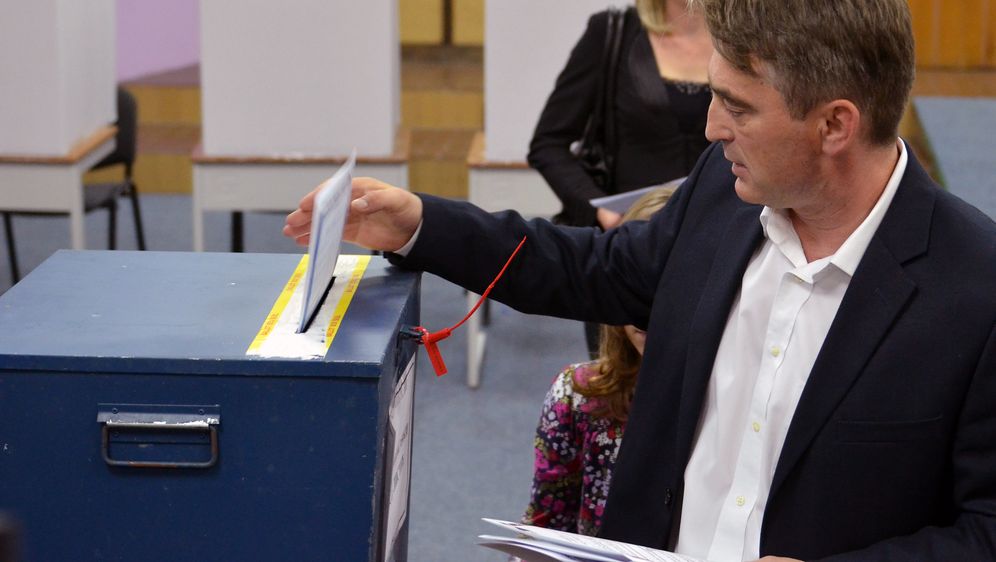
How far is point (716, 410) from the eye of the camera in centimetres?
138

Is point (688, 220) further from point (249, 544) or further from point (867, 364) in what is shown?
point (249, 544)

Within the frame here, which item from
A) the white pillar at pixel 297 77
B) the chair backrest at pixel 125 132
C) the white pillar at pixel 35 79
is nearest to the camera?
the white pillar at pixel 297 77

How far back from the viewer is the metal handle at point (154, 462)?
1.14m

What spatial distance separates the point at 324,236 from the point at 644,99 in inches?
68.5

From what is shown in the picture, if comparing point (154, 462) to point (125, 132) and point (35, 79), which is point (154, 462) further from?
point (125, 132)

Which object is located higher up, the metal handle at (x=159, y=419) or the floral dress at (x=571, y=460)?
the metal handle at (x=159, y=419)

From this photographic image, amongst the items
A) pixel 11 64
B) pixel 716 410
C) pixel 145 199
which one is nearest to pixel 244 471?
pixel 716 410

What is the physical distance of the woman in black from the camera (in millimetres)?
2777

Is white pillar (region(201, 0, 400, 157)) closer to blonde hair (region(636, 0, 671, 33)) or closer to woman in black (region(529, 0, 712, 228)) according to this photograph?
woman in black (region(529, 0, 712, 228))

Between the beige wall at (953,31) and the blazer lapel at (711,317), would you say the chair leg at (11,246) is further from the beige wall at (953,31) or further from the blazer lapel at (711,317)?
the blazer lapel at (711,317)

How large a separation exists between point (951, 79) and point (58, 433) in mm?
6481

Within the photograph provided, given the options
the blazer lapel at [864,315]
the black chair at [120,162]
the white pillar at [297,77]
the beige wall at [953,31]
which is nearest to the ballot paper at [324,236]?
the blazer lapel at [864,315]

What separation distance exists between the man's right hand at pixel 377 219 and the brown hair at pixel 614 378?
2.05 ft

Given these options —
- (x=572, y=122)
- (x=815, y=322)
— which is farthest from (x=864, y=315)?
(x=572, y=122)
